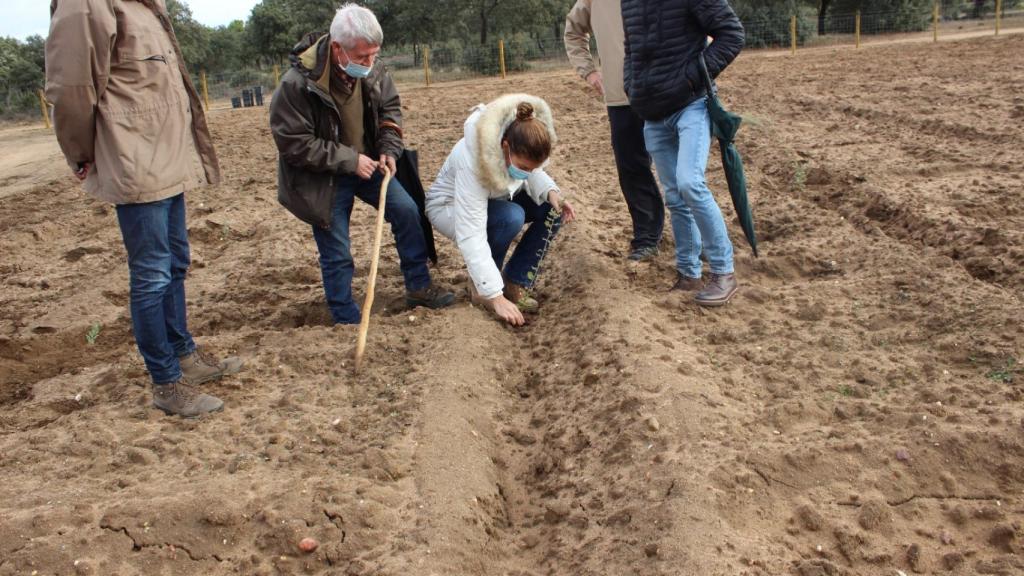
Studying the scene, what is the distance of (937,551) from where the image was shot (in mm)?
2609

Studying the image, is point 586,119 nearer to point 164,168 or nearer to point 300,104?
point 300,104

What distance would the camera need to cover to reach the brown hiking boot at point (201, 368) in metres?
4.02

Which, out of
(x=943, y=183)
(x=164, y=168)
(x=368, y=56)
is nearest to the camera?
(x=164, y=168)

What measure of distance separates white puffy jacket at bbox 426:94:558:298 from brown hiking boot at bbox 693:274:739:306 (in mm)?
1110

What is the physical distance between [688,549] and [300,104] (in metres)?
2.89

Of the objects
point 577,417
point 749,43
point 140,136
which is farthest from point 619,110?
point 749,43

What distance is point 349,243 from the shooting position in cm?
472

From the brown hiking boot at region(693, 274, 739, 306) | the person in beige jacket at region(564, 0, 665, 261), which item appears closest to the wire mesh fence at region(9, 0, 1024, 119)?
the person in beige jacket at region(564, 0, 665, 261)

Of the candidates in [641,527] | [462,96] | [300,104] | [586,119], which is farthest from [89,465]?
[462,96]

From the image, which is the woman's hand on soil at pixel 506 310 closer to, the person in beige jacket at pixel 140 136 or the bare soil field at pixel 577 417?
the bare soil field at pixel 577 417

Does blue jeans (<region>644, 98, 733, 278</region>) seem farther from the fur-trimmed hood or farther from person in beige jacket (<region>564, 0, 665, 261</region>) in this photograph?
the fur-trimmed hood

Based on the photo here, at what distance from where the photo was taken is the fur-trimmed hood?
13.3 feet

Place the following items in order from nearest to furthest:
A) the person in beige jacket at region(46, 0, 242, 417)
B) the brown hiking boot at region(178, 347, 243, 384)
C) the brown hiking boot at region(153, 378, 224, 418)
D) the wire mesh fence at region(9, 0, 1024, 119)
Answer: the person in beige jacket at region(46, 0, 242, 417) < the brown hiking boot at region(153, 378, 224, 418) < the brown hiking boot at region(178, 347, 243, 384) < the wire mesh fence at region(9, 0, 1024, 119)

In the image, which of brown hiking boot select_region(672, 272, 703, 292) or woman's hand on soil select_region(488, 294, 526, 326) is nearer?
woman's hand on soil select_region(488, 294, 526, 326)
